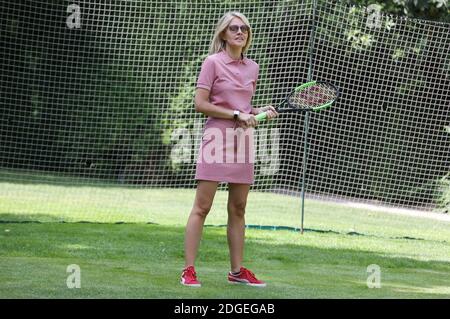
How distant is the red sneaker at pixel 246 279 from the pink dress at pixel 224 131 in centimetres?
60

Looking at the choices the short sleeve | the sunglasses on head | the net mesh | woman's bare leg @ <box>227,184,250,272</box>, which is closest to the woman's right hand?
the short sleeve

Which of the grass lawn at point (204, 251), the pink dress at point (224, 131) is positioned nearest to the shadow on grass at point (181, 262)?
the grass lawn at point (204, 251)

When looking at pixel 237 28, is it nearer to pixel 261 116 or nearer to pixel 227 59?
pixel 227 59

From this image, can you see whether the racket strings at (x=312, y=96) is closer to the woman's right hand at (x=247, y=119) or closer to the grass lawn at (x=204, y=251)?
the woman's right hand at (x=247, y=119)

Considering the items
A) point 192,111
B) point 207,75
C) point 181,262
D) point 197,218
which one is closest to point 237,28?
point 207,75

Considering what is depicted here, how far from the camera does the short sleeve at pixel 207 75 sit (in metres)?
5.71

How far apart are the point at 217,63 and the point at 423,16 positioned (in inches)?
414

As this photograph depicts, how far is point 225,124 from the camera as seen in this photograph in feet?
18.8

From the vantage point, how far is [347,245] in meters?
8.95

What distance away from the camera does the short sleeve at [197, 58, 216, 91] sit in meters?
5.71

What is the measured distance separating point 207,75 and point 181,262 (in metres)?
1.93
